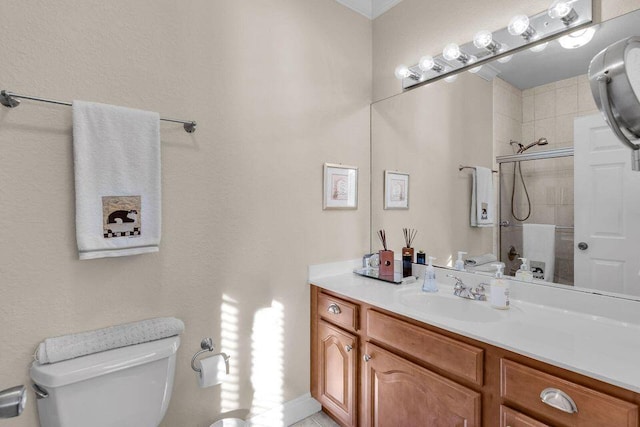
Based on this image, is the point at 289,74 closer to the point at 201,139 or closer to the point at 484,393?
the point at 201,139

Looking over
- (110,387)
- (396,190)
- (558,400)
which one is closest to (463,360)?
(558,400)

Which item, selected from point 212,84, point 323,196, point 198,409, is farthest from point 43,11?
point 198,409

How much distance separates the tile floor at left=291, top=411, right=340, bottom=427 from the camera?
1.79 m

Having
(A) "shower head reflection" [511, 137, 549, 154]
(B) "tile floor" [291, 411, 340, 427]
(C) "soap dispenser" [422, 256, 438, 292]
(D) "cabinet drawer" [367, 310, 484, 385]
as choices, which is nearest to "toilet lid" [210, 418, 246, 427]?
(B) "tile floor" [291, 411, 340, 427]

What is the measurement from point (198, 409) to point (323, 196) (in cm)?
131

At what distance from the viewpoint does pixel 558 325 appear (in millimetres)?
1165

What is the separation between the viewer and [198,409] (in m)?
1.50

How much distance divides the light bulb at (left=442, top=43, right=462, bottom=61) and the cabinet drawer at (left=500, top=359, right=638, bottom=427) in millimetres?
1487

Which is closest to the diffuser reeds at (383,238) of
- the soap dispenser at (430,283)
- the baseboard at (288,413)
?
the soap dispenser at (430,283)

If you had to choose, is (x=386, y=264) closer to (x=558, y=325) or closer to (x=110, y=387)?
(x=558, y=325)

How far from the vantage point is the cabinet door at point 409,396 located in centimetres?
113

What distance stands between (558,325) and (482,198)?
2.33 ft

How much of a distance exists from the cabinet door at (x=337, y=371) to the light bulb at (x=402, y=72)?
1.59 metres

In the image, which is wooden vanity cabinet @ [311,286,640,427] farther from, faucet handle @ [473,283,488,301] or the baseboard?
faucet handle @ [473,283,488,301]
